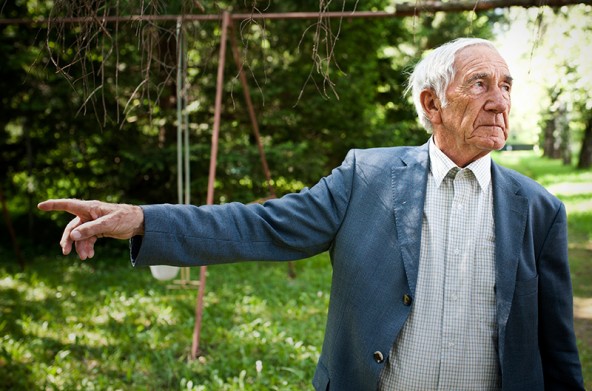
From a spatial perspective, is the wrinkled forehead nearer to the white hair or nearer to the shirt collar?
the white hair

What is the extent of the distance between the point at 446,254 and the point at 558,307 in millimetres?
390

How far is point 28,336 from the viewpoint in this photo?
458 cm

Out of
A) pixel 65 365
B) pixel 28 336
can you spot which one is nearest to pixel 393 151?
pixel 65 365

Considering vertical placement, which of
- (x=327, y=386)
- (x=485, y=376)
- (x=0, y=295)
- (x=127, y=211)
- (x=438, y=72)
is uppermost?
(x=438, y=72)

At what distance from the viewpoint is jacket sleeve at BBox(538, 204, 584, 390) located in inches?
68.7

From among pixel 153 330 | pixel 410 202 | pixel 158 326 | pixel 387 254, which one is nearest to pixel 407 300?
pixel 387 254

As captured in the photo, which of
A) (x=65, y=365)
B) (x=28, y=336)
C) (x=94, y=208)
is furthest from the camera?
(x=28, y=336)

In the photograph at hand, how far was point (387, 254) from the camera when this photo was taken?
1.73 meters

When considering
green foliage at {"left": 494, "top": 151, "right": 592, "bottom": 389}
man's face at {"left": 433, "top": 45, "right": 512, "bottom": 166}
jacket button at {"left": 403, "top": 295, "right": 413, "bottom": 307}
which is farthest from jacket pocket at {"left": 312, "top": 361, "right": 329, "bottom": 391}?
green foliage at {"left": 494, "top": 151, "right": 592, "bottom": 389}

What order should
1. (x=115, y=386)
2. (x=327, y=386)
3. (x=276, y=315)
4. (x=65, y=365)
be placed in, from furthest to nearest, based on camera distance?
(x=276, y=315) < (x=65, y=365) < (x=115, y=386) < (x=327, y=386)

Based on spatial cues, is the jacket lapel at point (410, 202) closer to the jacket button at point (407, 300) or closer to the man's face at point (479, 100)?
the jacket button at point (407, 300)

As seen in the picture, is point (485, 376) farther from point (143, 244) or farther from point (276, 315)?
point (276, 315)

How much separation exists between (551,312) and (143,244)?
4.15 ft

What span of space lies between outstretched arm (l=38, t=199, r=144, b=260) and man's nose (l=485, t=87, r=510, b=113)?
3.62ft
